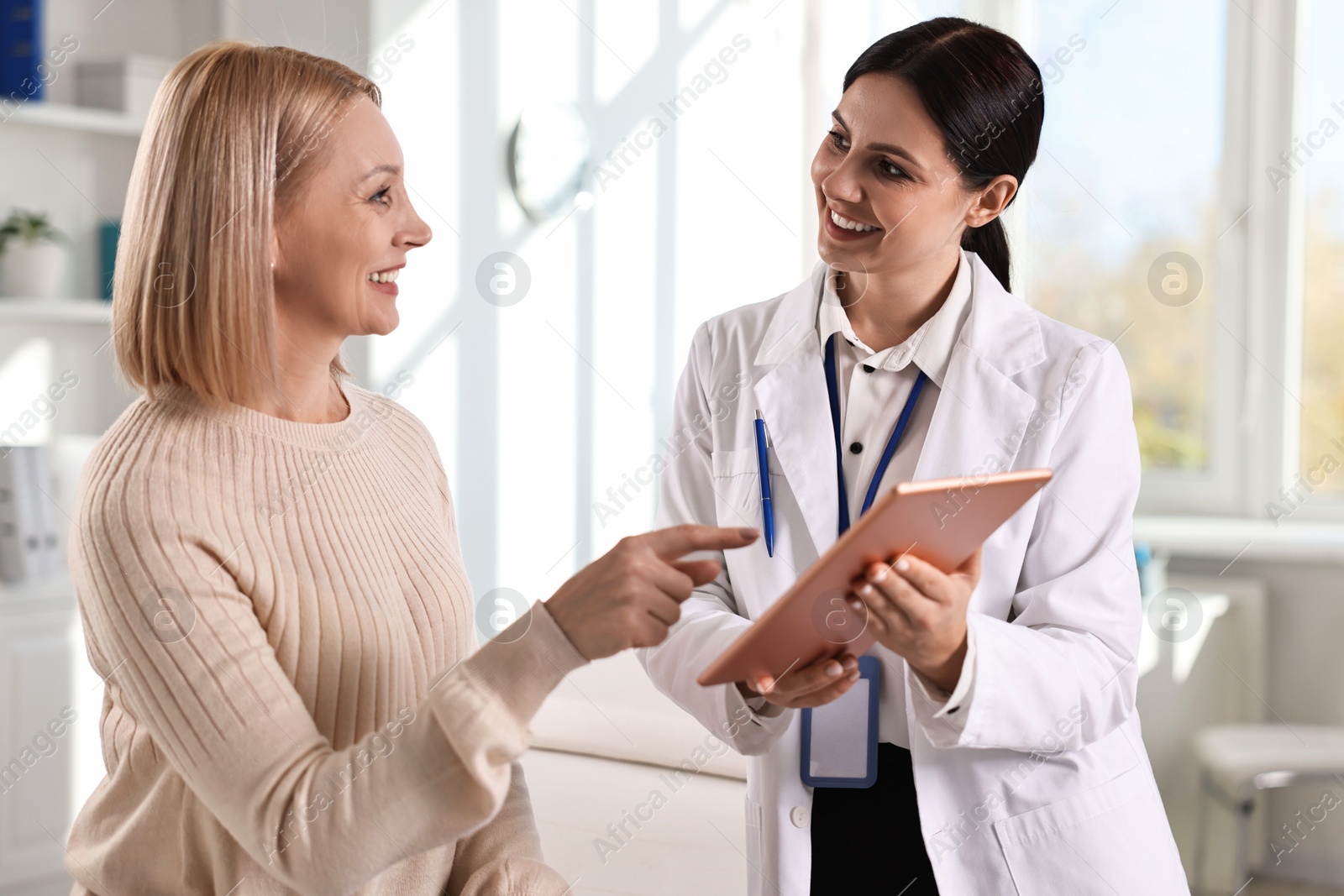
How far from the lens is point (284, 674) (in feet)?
3.23

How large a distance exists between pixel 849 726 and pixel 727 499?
0.32 metres

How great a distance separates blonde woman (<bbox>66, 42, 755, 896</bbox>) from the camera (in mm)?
933

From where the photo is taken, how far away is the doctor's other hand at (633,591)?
948 millimetres

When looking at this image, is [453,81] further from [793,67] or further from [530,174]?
[793,67]

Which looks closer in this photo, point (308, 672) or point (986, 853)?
point (308, 672)

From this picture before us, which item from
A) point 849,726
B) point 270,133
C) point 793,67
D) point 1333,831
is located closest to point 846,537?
point 849,726

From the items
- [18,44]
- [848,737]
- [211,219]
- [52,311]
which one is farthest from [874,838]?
[18,44]

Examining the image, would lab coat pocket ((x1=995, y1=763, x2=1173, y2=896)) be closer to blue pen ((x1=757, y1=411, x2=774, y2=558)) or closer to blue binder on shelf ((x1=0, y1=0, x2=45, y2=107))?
blue pen ((x1=757, y1=411, x2=774, y2=558))

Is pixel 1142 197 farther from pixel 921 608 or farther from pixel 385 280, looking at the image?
pixel 385 280

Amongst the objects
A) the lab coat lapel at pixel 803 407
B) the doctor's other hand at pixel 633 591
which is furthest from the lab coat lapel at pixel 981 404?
the doctor's other hand at pixel 633 591

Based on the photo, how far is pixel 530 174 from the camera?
3.40 metres

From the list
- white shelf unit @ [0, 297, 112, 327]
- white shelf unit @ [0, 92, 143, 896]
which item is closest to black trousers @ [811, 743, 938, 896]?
white shelf unit @ [0, 92, 143, 896]

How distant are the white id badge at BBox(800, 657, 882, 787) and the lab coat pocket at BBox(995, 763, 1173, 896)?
16 centimetres

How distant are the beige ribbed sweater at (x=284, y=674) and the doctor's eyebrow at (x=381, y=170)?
248 mm
